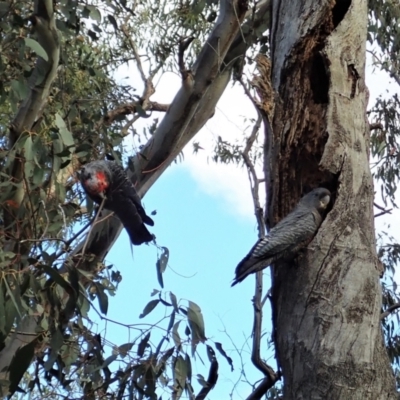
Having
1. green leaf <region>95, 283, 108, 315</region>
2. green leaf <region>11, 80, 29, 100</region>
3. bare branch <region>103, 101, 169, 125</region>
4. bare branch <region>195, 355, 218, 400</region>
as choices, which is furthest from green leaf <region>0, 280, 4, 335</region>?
bare branch <region>103, 101, 169, 125</region>

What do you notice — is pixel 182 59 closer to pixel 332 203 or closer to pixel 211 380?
pixel 332 203

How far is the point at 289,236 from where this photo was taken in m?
2.33

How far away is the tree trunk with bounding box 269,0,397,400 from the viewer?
6.82 ft

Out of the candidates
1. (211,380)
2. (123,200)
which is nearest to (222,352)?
(211,380)

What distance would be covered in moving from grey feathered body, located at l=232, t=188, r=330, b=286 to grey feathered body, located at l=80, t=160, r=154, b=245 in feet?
3.29

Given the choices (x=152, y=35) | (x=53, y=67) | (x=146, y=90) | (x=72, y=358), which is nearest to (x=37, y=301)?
(x=72, y=358)

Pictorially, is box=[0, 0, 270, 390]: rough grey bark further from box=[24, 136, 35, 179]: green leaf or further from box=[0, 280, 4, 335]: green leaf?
box=[0, 280, 4, 335]: green leaf

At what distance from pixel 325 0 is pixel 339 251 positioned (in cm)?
91

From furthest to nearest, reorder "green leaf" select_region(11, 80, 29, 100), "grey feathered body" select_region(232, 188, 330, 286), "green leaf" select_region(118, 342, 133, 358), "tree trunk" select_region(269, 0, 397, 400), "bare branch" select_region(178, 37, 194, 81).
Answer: "bare branch" select_region(178, 37, 194, 81) < "green leaf" select_region(11, 80, 29, 100) < "green leaf" select_region(118, 342, 133, 358) < "grey feathered body" select_region(232, 188, 330, 286) < "tree trunk" select_region(269, 0, 397, 400)

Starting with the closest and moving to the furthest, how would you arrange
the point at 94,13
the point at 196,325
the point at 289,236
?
the point at 289,236 < the point at 196,325 < the point at 94,13

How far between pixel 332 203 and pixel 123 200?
1269mm

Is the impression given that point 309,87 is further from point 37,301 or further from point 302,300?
point 37,301

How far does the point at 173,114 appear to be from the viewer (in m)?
3.87

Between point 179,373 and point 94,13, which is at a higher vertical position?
point 94,13
